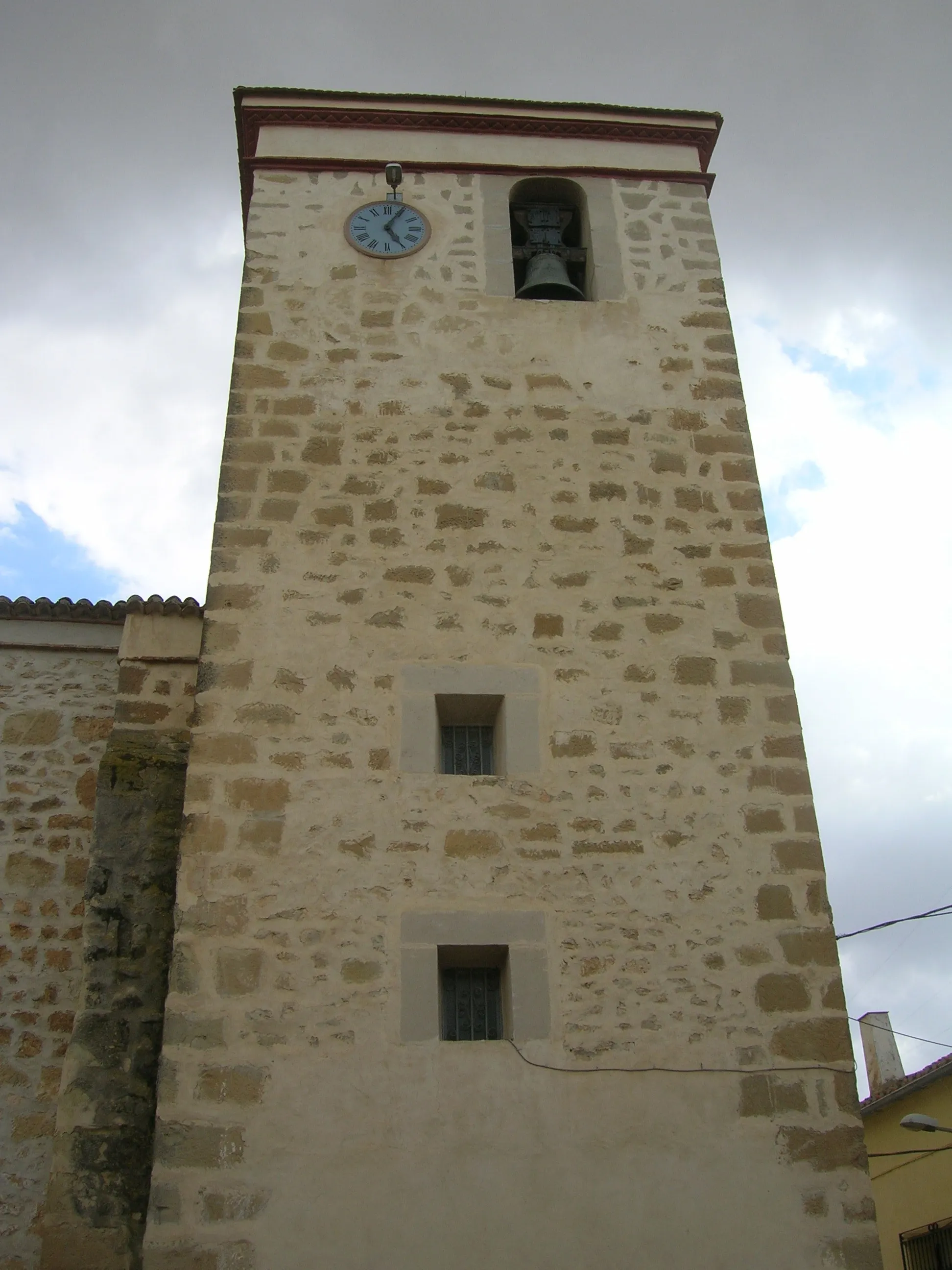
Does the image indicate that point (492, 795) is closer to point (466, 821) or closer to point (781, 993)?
point (466, 821)

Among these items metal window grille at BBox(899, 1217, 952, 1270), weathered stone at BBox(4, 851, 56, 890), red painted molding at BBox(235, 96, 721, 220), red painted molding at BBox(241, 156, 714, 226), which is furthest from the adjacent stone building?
metal window grille at BBox(899, 1217, 952, 1270)

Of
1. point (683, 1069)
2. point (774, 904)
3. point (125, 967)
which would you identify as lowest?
point (683, 1069)

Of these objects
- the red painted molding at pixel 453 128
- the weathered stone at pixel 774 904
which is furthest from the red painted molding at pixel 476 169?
the weathered stone at pixel 774 904

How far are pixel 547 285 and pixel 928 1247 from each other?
902 cm

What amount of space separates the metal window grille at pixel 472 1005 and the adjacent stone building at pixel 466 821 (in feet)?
0.05

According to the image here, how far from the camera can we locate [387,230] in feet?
23.3

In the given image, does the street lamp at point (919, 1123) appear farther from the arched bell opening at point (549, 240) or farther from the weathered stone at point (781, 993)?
the arched bell opening at point (549, 240)

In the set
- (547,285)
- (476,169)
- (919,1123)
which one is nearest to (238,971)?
(547,285)

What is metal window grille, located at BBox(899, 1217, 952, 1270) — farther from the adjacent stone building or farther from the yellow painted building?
the adjacent stone building

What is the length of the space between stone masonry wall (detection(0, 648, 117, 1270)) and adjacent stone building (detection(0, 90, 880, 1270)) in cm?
67

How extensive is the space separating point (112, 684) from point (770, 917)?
3896mm

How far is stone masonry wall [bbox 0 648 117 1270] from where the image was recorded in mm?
5422

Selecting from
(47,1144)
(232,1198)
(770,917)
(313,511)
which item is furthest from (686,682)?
(47,1144)

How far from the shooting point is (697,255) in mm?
7164
